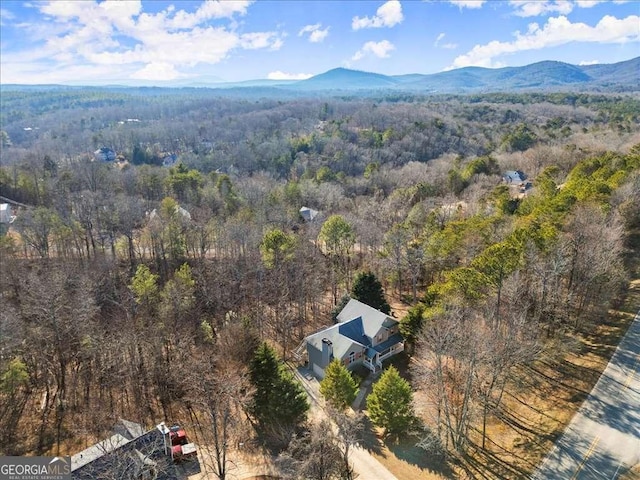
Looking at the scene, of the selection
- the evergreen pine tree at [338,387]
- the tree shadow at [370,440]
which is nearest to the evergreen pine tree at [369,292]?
the evergreen pine tree at [338,387]

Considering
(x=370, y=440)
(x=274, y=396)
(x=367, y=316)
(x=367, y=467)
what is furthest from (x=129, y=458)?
(x=367, y=316)

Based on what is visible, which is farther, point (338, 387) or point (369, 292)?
point (369, 292)

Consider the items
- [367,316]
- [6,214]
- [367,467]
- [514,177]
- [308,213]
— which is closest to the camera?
[367,467]

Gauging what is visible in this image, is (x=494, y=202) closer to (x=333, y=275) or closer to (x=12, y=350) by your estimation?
(x=333, y=275)

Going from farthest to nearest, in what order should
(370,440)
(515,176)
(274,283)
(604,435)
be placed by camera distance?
(515,176)
(274,283)
(370,440)
(604,435)

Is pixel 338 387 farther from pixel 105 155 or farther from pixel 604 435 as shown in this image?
pixel 105 155

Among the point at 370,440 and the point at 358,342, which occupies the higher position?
the point at 358,342

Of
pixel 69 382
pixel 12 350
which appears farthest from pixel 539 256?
pixel 12 350
